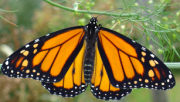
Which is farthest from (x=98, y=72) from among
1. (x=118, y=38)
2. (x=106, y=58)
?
(x=118, y=38)

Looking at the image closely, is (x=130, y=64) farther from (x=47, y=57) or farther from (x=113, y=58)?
(x=47, y=57)

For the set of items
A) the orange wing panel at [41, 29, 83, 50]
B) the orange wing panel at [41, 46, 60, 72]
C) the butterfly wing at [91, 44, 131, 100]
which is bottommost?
the butterfly wing at [91, 44, 131, 100]

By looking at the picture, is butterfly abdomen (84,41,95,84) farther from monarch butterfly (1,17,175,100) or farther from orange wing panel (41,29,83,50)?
orange wing panel (41,29,83,50)

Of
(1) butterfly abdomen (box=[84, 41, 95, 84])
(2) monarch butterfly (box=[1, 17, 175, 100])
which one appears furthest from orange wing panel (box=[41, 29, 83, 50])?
(1) butterfly abdomen (box=[84, 41, 95, 84])

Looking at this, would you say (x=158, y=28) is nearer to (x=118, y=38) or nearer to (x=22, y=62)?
(x=118, y=38)

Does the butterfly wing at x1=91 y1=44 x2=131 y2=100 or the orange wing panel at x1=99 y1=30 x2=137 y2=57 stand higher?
the orange wing panel at x1=99 y1=30 x2=137 y2=57

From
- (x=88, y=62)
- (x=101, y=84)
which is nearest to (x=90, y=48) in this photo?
→ (x=88, y=62)
